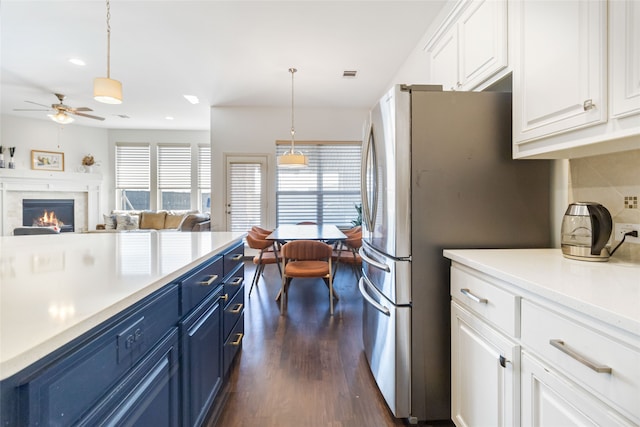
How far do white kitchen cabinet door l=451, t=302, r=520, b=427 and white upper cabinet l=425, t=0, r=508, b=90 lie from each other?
1.23 metres

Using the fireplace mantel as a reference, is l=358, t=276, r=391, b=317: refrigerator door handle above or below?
below

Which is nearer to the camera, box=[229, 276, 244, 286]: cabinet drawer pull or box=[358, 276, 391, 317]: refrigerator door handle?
box=[358, 276, 391, 317]: refrigerator door handle

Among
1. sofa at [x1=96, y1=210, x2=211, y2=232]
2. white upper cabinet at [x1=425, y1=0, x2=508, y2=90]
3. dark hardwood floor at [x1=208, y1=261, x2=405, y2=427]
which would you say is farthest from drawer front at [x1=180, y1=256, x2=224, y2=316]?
sofa at [x1=96, y1=210, x2=211, y2=232]

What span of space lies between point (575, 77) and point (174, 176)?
25.7 feet

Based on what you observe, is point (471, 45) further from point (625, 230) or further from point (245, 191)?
point (245, 191)

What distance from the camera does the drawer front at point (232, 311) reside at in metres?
1.68

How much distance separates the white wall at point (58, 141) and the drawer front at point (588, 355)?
28.5 ft

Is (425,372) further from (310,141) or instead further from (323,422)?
(310,141)

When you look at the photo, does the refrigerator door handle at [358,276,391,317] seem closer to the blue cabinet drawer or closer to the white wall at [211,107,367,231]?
the blue cabinet drawer

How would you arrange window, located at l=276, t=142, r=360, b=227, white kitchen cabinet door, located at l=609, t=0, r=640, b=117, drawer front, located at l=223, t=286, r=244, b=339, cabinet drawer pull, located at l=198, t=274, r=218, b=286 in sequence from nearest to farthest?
white kitchen cabinet door, located at l=609, t=0, r=640, b=117
cabinet drawer pull, located at l=198, t=274, r=218, b=286
drawer front, located at l=223, t=286, r=244, b=339
window, located at l=276, t=142, r=360, b=227

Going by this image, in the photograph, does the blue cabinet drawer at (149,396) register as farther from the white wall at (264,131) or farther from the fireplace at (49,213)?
the fireplace at (49,213)

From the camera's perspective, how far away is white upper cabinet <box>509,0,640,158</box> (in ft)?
2.96

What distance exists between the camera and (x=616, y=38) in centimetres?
92

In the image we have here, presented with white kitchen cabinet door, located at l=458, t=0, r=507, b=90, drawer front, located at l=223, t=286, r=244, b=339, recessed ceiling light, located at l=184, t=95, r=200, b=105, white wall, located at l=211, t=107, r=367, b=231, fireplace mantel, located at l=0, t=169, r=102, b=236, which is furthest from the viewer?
fireplace mantel, located at l=0, t=169, r=102, b=236
